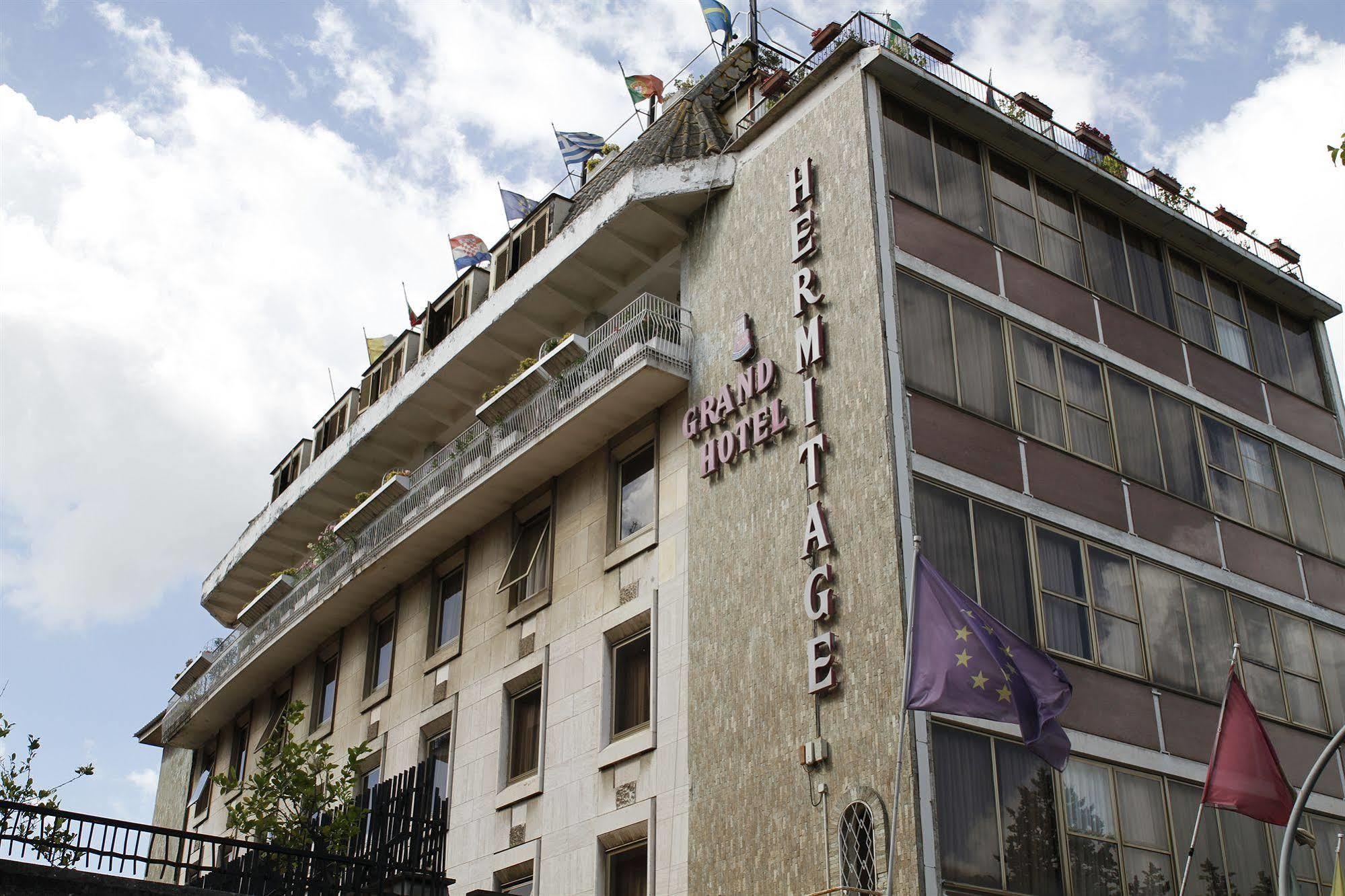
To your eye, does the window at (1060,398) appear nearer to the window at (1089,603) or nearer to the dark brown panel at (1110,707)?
the window at (1089,603)

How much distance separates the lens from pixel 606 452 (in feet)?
86.8

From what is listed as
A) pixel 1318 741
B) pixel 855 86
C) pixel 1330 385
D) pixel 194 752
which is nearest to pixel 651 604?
pixel 855 86

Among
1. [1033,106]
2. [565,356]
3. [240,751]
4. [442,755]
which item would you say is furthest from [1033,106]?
[240,751]

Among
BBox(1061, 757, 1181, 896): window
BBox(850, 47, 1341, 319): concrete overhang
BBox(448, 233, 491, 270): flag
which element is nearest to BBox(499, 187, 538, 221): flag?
BBox(448, 233, 491, 270): flag

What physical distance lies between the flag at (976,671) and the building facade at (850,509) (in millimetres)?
1246

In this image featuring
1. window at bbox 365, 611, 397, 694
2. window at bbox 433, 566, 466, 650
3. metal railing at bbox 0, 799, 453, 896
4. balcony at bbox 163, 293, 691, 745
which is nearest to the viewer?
metal railing at bbox 0, 799, 453, 896

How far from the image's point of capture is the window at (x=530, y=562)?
1070 inches

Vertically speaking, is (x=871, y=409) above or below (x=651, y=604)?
above

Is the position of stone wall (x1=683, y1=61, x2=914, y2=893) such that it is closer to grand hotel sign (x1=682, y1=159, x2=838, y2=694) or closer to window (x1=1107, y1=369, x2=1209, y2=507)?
grand hotel sign (x1=682, y1=159, x2=838, y2=694)

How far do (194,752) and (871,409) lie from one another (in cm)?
2953

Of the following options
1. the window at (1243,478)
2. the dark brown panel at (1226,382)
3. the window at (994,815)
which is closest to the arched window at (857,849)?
the window at (994,815)

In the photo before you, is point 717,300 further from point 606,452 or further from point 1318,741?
point 1318,741

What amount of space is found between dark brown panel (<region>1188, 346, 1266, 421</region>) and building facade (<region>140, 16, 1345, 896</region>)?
99 mm

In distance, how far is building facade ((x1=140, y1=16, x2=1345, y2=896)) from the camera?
1981 cm
